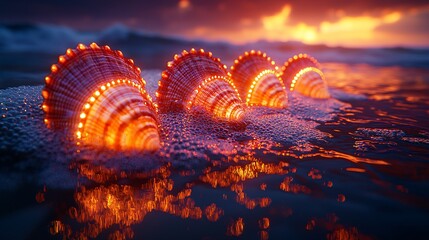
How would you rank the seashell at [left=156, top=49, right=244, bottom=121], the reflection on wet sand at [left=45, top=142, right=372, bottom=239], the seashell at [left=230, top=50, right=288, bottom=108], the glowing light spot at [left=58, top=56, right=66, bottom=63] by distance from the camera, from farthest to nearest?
the seashell at [left=230, top=50, right=288, bottom=108] < the seashell at [left=156, top=49, right=244, bottom=121] < the glowing light spot at [left=58, top=56, right=66, bottom=63] < the reflection on wet sand at [left=45, top=142, right=372, bottom=239]

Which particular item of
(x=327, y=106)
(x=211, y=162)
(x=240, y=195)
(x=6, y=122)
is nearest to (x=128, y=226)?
(x=240, y=195)

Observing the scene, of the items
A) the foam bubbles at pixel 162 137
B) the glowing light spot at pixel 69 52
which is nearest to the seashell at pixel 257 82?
the foam bubbles at pixel 162 137

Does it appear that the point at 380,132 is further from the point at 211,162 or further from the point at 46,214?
the point at 46,214

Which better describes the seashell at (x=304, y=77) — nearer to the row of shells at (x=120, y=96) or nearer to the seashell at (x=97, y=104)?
the row of shells at (x=120, y=96)

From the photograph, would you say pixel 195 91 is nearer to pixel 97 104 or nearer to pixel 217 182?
pixel 97 104

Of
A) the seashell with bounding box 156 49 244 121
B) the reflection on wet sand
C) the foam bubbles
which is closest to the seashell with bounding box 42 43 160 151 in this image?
the foam bubbles

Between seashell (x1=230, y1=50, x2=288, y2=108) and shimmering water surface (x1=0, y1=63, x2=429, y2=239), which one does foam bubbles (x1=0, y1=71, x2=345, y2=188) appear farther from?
seashell (x1=230, y1=50, x2=288, y2=108)

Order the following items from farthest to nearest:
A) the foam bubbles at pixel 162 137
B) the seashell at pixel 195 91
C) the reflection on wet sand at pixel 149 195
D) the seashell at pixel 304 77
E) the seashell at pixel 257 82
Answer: the seashell at pixel 304 77 → the seashell at pixel 257 82 → the seashell at pixel 195 91 → the foam bubbles at pixel 162 137 → the reflection on wet sand at pixel 149 195
